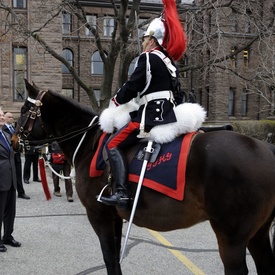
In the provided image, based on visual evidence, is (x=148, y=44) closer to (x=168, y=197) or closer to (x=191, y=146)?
(x=191, y=146)

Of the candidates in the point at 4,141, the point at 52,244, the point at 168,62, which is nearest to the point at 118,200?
the point at 168,62

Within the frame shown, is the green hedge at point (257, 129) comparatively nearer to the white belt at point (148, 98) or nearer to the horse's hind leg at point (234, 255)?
the white belt at point (148, 98)

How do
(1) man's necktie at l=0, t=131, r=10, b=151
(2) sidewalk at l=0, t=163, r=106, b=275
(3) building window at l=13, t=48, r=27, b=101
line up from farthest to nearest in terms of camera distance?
(3) building window at l=13, t=48, r=27, b=101 → (1) man's necktie at l=0, t=131, r=10, b=151 → (2) sidewalk at l=0, t=163, r=106, b=275

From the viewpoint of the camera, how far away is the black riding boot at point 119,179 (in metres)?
3.39

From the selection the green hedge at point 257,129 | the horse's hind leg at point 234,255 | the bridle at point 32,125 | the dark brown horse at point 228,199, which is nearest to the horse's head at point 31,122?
the bridle at point 32,125

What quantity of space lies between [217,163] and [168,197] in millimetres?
539

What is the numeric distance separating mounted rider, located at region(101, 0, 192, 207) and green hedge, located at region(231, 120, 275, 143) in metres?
15.5

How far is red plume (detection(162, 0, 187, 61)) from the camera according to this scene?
11.5 feet

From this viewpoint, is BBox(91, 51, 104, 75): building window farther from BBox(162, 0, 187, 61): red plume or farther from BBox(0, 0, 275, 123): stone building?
BBox(162, 0, 187, 61): red plume

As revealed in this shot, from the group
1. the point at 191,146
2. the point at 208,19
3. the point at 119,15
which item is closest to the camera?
the point at 191,146

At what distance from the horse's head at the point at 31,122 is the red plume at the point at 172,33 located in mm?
1646

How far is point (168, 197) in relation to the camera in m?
3.26

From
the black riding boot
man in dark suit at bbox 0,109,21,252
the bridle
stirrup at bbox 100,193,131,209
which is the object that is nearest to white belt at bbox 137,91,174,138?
the black riding boot

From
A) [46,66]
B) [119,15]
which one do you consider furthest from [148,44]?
[46,66]
